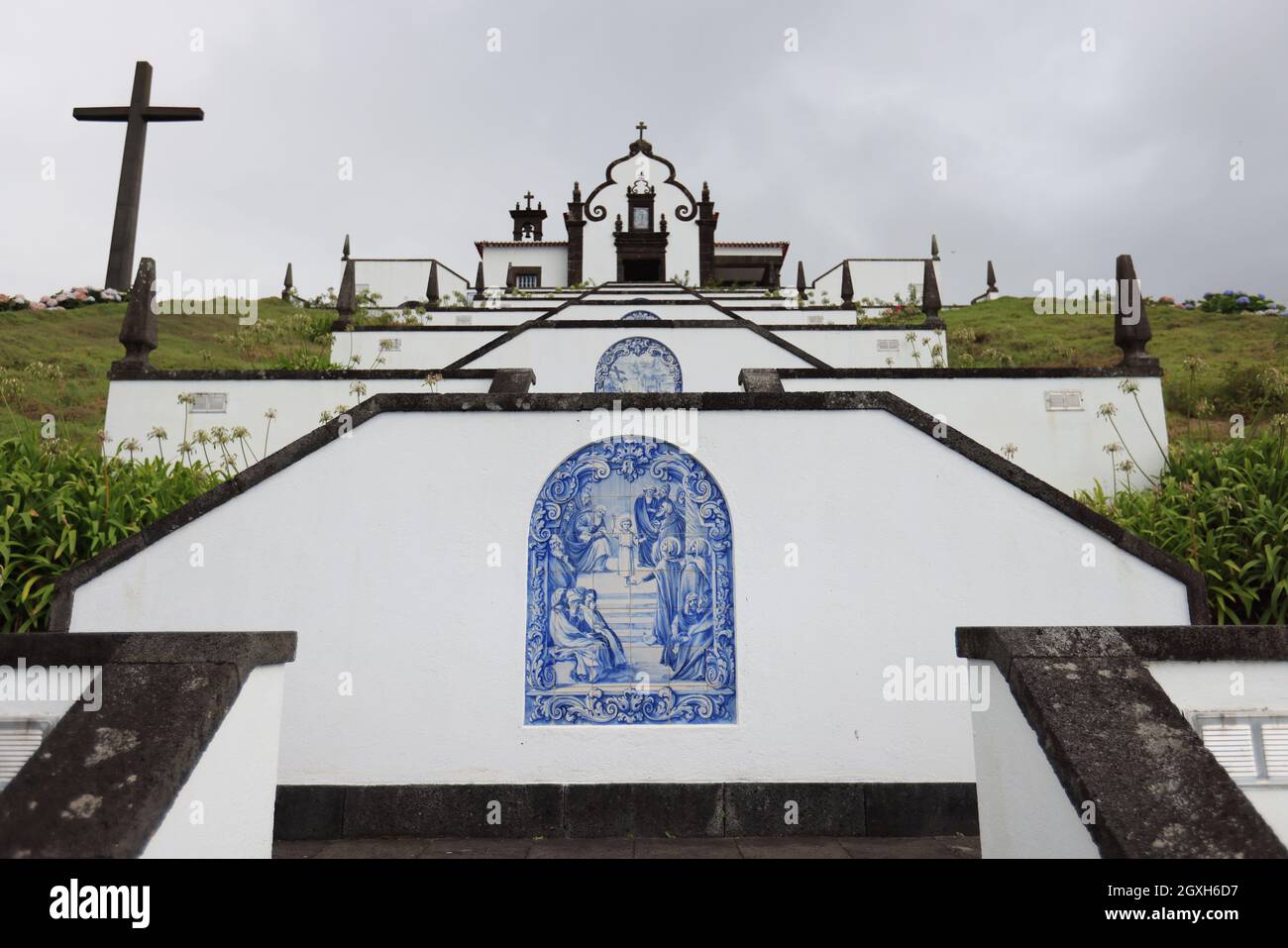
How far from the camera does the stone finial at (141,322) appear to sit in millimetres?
10375

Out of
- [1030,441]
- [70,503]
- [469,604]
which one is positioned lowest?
[469,604]

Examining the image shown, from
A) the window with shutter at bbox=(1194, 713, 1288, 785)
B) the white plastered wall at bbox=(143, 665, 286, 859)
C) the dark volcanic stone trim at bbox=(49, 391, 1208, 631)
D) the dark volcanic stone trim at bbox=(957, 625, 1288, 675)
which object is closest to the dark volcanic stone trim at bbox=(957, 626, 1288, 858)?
the dark volcanic stone trim at bbox=(957, 625, 1288, 675)

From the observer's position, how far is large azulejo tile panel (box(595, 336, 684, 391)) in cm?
1282

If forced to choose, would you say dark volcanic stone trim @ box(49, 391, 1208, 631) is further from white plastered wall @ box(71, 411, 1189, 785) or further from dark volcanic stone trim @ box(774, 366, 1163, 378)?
dark volcanic stone trim @ box(774, 366, 1163, 378)

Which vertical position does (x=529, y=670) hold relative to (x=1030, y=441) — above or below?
below

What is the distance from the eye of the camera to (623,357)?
12.9 meters

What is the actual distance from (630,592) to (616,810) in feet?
4.68

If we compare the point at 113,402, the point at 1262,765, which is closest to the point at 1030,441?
the point at 1262,765

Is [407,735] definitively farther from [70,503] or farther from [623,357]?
[623,357]

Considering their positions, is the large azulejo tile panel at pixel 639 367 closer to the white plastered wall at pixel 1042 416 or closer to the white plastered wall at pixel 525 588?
the white plastered wall at pixel 1042 416

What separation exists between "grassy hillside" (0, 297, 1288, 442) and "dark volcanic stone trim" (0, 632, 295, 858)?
36.8 feet

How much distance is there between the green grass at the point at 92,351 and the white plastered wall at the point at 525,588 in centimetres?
874

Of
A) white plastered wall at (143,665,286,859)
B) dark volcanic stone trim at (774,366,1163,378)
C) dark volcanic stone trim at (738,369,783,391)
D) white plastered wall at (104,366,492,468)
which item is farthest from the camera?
white plastered wall at (104,366,492,468)
